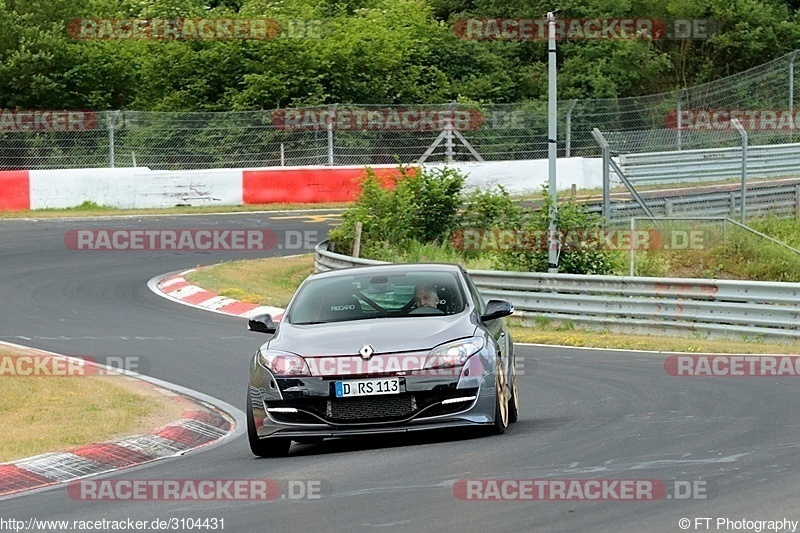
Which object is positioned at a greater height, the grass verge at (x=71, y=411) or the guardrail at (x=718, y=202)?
the guardrail at (x=718, y=202)

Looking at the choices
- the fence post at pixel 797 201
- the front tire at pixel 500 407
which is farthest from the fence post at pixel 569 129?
the front tire at pixel 500 407

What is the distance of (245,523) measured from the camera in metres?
7.33

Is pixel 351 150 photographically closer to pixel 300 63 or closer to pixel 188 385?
pixel 300 63

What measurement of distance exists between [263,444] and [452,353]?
147 cm

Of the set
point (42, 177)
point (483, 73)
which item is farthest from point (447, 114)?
point (483, 73)

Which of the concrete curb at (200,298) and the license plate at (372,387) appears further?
the concrete curb at (200,298)

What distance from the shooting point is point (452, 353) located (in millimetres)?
9820

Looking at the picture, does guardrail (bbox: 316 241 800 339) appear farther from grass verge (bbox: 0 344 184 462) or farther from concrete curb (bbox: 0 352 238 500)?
concrete curb (bbox: 0 352 238 500)

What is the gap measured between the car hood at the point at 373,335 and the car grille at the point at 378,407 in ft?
1.08

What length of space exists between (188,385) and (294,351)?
188 inches

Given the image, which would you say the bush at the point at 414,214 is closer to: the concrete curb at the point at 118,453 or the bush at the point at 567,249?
the bush at the point at 567,249

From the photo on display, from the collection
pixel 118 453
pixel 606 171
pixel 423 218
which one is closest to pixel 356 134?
pixel 423 218

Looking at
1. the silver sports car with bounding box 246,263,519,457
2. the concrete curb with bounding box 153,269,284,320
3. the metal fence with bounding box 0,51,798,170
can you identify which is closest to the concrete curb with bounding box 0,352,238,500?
the silver sports car with bounding box 246,263,519,457

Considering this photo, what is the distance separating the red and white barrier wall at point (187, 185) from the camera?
107ft
